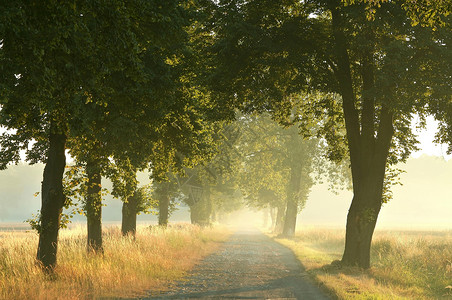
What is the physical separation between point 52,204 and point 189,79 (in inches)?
225

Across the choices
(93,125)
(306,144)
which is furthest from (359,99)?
(306,144)

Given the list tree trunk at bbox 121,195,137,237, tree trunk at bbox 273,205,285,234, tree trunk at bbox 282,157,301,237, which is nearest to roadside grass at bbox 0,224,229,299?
tree trunk at bbox 121,195,137,237

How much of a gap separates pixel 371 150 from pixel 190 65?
318 inches

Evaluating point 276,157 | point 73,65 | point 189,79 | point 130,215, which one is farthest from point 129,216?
point 276,157

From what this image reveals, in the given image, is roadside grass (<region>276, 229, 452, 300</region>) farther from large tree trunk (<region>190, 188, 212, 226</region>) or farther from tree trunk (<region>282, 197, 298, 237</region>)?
large tree trunk (<region>190, 188, 212, 226</region>)

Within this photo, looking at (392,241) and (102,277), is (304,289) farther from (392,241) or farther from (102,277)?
(392,241)

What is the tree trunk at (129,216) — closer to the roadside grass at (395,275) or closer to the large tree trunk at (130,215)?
the large tree trunk at (130,215)

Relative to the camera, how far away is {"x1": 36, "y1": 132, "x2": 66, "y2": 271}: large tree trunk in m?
11.0

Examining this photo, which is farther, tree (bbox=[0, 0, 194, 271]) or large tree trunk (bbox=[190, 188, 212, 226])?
large tree trunk (bbox=[190, 188, 212, 226])

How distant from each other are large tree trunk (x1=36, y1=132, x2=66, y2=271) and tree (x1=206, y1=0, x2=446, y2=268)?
521 cm

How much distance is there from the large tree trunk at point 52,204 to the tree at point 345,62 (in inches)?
205

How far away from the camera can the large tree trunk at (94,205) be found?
13316 mm

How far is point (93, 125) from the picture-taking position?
11.8 m

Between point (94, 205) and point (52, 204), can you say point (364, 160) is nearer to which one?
point (94, 205)
